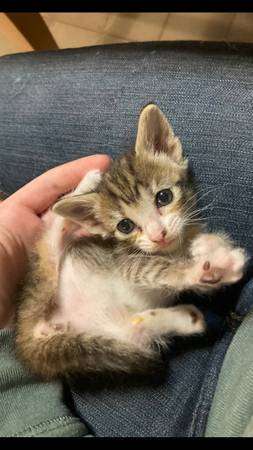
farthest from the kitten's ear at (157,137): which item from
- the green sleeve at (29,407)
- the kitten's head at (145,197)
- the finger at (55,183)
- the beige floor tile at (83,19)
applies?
the beige floor tile at (83,19)

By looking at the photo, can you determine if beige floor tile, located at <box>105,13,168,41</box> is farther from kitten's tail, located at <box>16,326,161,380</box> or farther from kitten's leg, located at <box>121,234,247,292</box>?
kitten's tail, located at <box>16,326,161,380</box>

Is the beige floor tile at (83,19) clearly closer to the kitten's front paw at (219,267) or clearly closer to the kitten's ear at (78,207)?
the kitten's ear at (78,207)

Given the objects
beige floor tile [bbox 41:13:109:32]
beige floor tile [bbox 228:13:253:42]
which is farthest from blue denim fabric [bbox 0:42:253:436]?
beige floor tile [bbox 41:13:109:32]

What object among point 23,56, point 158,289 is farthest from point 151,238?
point 23,56

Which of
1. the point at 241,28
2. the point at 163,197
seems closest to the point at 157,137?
the point at 163,197

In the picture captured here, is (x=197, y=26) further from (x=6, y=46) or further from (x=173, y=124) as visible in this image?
(x=173, y=124)
